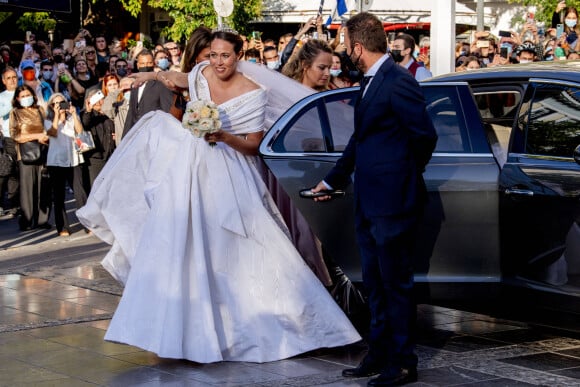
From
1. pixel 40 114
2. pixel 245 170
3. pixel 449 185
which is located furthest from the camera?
pixel 40 114

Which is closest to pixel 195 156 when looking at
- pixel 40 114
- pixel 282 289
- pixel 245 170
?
pixel 245 170

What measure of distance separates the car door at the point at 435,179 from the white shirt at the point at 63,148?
6844 millimetres

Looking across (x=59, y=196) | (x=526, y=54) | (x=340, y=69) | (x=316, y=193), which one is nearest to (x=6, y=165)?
(x=59, y=196)

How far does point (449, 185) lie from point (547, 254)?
0.69m

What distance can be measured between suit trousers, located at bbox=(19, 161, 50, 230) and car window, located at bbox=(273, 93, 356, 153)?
736 cm

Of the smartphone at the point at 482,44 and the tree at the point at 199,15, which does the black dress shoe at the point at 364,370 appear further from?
the tree at the point at 199,15

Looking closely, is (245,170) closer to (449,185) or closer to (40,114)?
(449,185)

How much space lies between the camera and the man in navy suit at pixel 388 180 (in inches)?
235

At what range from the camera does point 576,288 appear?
6.38m

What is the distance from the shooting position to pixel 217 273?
6949 mm

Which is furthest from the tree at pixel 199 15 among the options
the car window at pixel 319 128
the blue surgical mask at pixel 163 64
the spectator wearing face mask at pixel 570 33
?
the car window at pixel 319 128

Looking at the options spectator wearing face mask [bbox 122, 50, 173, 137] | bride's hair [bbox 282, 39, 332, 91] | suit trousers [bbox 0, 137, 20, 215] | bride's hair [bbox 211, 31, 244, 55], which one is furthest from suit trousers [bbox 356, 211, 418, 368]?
suit trousers [bbox 0, 137, 20, 215]

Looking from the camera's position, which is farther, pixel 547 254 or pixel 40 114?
pixel 40 114

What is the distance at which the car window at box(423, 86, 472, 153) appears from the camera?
6.93 metres
